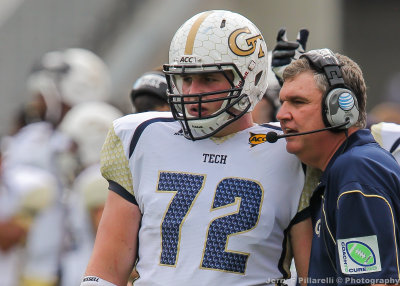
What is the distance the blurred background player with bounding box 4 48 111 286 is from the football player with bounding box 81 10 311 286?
4.55 metres

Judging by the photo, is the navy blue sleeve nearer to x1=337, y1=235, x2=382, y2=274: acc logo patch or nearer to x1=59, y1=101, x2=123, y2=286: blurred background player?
x1=337, y1=235, x2=382, y2=274: acc logo patch

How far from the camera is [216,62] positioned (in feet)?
14.0

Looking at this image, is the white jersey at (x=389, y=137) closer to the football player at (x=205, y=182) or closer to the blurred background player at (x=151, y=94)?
the football player at (x=205, y=182)

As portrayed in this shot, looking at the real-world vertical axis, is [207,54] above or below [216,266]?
above

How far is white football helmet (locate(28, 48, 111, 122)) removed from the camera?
389 inches

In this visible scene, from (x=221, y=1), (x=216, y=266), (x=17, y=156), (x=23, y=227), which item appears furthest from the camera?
(x=221, y=1)

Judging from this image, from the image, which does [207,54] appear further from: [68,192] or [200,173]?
[68,192]

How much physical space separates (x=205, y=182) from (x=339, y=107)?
0.60m

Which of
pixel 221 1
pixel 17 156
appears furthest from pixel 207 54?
pixel 221 1

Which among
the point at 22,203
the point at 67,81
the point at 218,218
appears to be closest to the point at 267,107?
the point at 218,218

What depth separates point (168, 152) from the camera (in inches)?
171

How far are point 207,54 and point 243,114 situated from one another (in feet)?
0.91

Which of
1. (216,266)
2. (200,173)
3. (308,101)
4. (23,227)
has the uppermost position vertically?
(308,101)

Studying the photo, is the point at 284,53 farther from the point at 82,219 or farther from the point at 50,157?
the point at 50,157
